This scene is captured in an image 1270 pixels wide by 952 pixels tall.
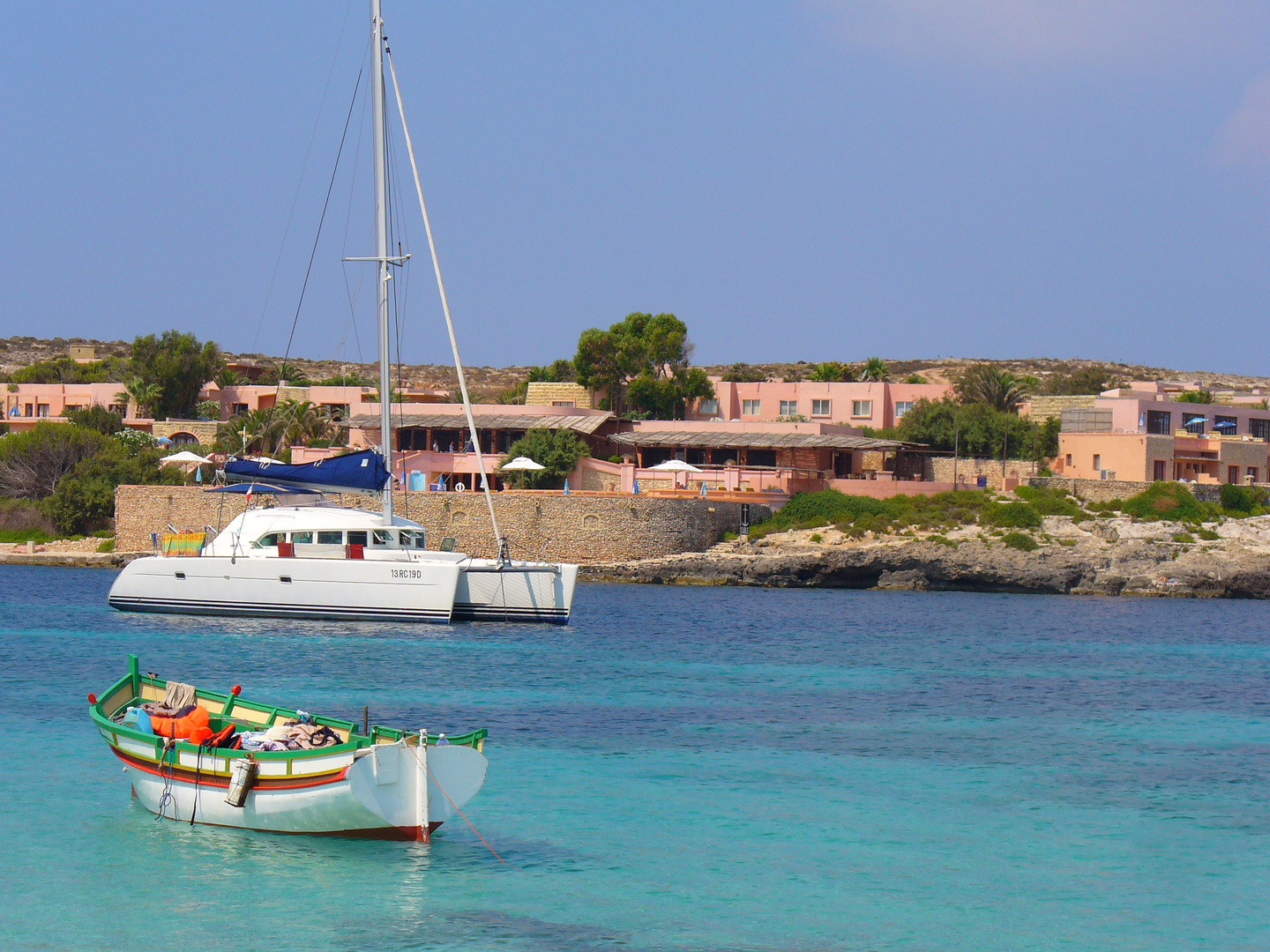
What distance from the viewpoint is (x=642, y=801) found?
1516cm

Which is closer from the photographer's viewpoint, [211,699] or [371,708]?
[211,699]

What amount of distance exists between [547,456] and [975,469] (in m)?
18.9

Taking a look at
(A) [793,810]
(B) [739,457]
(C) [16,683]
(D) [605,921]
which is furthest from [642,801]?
(B) [739,457]

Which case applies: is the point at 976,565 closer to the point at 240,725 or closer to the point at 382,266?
the point at 382,266

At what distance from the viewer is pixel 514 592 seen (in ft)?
99.8

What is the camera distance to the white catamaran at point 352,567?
2941 cm

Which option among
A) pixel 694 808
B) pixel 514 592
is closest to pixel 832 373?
pixel 514 592

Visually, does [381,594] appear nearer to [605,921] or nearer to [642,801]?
[642,801]

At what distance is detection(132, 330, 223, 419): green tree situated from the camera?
69375 mm

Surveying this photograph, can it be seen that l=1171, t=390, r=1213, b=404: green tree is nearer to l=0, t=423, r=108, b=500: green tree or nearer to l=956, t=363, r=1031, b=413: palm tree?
l=956, t=363, r=1031, b=413: palm tree

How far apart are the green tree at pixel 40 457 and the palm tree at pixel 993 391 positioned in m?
41.3

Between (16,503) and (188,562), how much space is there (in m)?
30.0

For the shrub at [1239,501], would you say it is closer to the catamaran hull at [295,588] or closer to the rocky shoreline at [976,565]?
the rocky shoreline at [976,565]

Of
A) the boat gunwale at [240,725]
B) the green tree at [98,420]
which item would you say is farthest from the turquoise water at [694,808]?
the green tree at [98,420]
